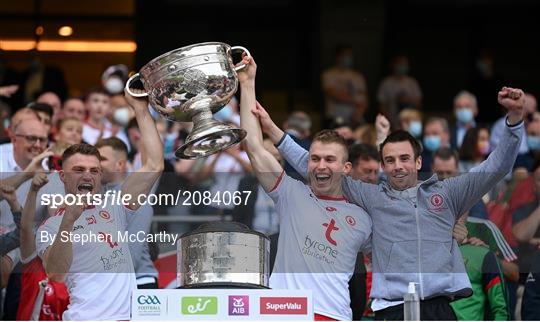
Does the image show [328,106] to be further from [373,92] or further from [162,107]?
[162,107]

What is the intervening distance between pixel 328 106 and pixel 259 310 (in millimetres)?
7662

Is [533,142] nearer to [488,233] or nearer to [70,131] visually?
[70,131]

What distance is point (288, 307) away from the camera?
26.8 feet

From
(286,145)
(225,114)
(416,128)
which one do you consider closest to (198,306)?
(286,145)

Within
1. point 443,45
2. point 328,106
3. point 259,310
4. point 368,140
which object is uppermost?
point 443,45

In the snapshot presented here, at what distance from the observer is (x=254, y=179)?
30.0 ft

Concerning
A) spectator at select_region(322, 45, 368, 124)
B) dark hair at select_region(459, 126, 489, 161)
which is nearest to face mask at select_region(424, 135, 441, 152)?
dark hair at select_region(459, 126, 489, 161)

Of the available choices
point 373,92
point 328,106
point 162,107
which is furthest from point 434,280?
point 373,92

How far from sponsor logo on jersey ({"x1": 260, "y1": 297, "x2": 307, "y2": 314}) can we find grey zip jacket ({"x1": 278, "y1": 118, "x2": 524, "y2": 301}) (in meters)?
0.88

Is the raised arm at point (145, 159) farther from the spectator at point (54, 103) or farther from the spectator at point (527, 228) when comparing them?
the spectator at point (54, 103)

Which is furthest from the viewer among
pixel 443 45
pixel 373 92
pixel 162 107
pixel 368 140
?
pixel 443 45

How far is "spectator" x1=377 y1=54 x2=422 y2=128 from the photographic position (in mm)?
15812

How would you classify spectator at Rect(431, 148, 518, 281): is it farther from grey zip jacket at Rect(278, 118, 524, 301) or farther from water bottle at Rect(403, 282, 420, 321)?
water bottle at Rect(403, 282, 420, 321)

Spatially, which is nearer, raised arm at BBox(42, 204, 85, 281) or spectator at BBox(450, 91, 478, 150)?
raised arm at BBox(42, 204, 85, 281)
